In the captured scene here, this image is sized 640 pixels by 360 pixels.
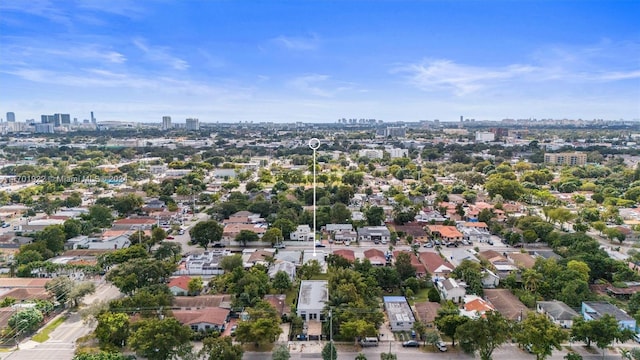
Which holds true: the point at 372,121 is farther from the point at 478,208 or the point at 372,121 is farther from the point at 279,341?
the point at 279,341

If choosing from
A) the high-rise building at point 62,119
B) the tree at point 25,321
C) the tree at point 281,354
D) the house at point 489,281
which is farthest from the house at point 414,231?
the high-rise building at point 62,119

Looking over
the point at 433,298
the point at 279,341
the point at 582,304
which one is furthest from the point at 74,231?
the point at 582,304

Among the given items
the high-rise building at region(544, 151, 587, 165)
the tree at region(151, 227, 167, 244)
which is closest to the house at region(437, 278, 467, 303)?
the tree at region(151, 227, 167, 244)

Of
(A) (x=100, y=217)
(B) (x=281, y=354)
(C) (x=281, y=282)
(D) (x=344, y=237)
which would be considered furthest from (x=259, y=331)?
(A) (x=100, y=217)

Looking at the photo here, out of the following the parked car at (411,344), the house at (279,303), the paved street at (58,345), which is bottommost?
the paved street at (58,345)

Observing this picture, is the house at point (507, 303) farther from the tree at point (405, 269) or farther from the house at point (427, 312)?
the tree at point (405, 269)

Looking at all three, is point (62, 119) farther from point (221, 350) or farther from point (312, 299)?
point (221, 350)

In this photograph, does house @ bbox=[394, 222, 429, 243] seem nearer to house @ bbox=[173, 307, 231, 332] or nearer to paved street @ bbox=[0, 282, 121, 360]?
house @ bbox=[173, 307, 231, 332]
